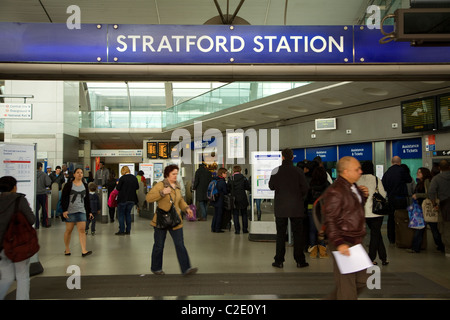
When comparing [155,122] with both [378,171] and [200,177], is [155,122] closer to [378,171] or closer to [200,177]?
[200,177]

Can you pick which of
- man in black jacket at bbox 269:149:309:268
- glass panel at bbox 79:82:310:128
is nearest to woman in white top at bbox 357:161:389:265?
man in black jacket at bbox 269:149:309:268

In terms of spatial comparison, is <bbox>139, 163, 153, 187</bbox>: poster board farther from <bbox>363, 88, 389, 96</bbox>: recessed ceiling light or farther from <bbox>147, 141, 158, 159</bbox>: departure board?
<bbox>363, 88, 389, 96</bbox>: recessed ceiling light

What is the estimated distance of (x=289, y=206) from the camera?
654cm

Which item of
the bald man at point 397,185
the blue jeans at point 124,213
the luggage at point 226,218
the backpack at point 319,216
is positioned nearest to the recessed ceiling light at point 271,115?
the luggage at point 226,218

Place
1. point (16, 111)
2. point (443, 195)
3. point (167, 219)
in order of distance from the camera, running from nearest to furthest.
Answer: point (167, 219), point (443, 195), point (16, 111)

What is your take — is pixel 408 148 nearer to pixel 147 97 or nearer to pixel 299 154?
pixel 299 154

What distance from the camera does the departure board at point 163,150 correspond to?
1791 cm

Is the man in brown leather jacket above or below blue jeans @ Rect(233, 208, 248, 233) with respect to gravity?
above

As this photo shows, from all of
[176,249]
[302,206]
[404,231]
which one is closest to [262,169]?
[302,206]

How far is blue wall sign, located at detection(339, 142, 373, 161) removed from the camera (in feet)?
42.1

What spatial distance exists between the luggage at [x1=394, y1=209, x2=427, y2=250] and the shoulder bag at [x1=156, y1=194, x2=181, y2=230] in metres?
4.65

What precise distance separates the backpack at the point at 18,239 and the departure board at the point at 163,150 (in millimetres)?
13573

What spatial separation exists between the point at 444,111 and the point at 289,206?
225 inches

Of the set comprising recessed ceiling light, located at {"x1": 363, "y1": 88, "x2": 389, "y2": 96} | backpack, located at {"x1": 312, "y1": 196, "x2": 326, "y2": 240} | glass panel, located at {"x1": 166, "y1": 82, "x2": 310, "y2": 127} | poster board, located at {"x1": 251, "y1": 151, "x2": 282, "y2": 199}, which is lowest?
backpack, located at {"x1": 312, "y1": 196, "x2": 326, "y2": 240}
